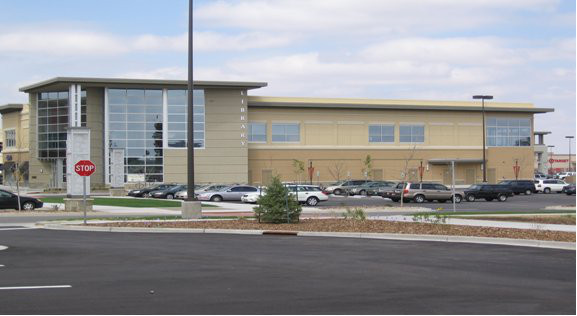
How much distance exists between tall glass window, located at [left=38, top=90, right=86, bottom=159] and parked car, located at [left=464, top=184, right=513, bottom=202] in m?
47.0

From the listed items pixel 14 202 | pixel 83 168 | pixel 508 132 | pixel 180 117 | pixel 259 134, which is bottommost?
pixel 14 202

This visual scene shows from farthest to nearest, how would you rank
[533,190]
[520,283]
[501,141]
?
[501,141] → [533,190] → [520,283]

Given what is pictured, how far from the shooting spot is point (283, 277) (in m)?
12.5

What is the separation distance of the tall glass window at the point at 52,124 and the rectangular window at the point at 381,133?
3558 centimetres

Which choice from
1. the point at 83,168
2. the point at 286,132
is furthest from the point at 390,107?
the point at 83,168

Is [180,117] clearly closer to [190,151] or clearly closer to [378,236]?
[190,151]

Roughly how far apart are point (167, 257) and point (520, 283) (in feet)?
24.4

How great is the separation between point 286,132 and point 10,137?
4036cm

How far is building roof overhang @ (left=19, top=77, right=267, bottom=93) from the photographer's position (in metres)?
77.5

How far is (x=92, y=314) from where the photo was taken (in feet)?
29.8

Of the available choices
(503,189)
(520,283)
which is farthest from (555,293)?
(503,189)

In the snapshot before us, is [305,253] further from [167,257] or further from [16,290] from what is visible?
[16,290]

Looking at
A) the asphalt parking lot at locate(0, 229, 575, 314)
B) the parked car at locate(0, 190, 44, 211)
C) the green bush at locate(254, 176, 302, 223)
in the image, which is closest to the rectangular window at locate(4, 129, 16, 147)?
the parked car at locate(0, 190, 44, 211)

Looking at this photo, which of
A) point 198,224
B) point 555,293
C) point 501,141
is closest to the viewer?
point 555,293
